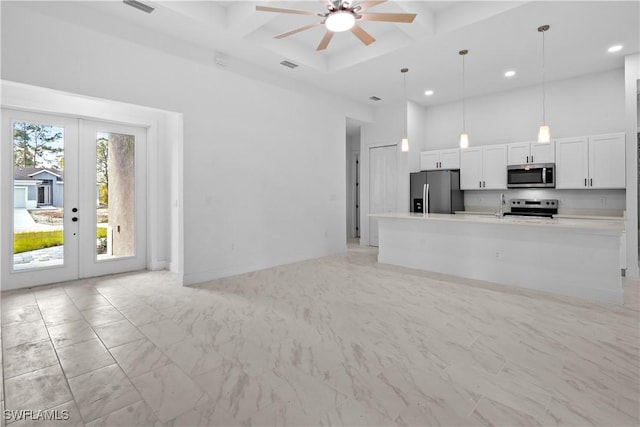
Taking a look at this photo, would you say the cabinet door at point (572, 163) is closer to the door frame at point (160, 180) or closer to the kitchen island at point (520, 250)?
the kitchen island at point (520, 250)

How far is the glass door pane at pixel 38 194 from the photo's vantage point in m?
4.28

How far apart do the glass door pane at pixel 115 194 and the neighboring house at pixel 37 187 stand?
485 mm

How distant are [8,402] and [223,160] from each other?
3513mm

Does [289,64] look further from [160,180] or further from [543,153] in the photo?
[543,153]

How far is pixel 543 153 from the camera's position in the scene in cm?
577

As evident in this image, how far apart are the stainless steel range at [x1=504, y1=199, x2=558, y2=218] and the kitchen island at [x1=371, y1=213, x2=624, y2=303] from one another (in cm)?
146

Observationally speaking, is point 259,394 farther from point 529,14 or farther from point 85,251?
point 529,14

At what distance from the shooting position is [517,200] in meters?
6.27

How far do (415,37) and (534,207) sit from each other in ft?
12.9

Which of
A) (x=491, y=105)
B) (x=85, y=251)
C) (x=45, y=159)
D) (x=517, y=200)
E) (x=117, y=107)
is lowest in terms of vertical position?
(x=85, y=251)

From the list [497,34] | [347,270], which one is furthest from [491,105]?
[347,270]

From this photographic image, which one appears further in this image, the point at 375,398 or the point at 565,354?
the point at 565,354

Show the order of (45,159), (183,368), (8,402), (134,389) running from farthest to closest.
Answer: (45,159) < (183,368) < (134,389) < (8,402)

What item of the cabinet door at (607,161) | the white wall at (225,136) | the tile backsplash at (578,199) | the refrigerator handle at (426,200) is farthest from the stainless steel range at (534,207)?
the white wall at (225,136)
